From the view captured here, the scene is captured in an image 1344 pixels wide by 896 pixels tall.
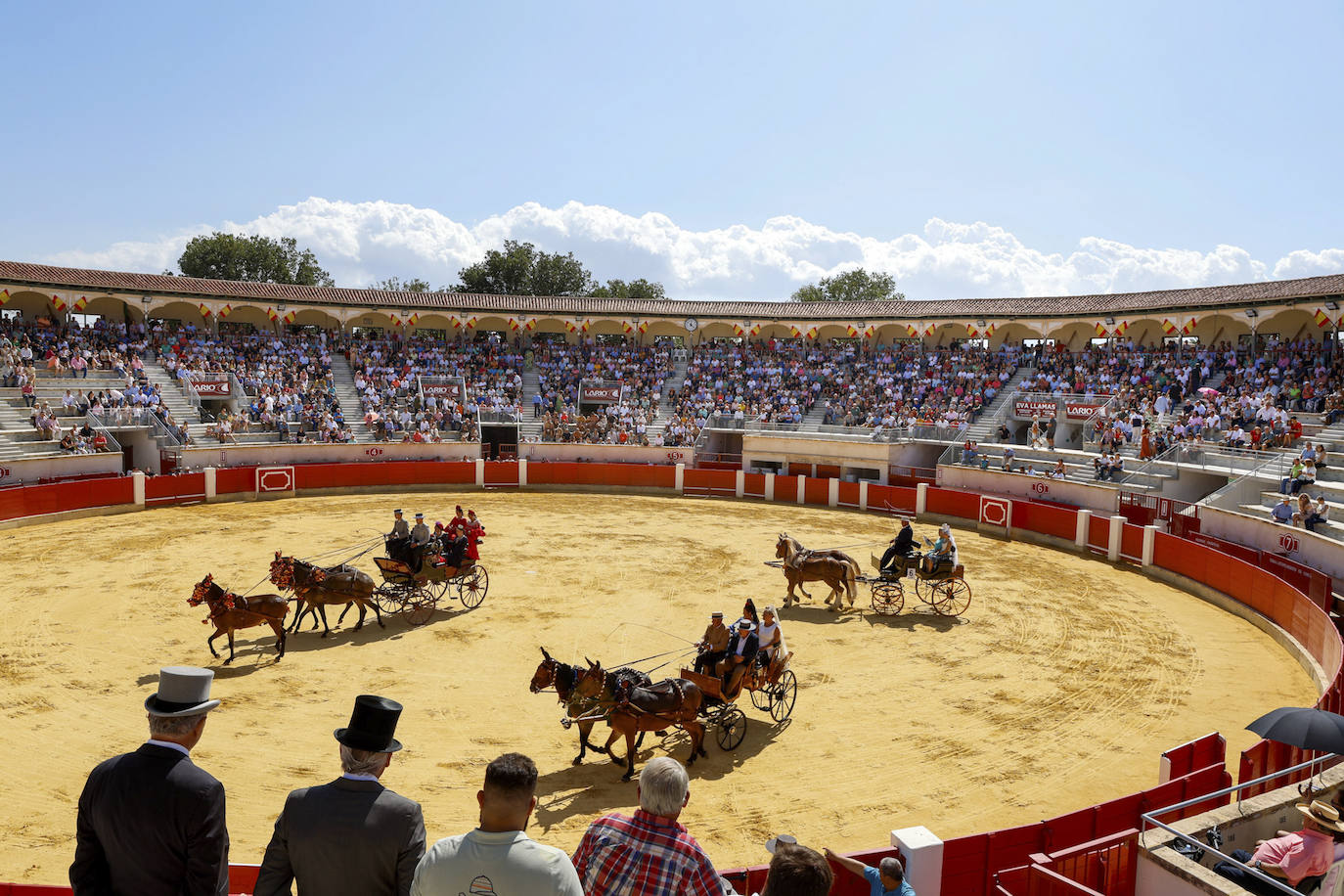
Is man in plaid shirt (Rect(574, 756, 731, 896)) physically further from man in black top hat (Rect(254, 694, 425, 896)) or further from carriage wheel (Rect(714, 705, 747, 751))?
carriage wheel (Rect(714, 705, 747, 751))

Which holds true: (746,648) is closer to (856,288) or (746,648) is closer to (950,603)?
(950,603)

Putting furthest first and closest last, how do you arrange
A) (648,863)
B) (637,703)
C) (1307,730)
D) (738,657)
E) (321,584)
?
1. (321,584)
2. (738,657)
3. (637,703)
4. (1307,730)
5. (648,863)

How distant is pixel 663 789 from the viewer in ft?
11.6

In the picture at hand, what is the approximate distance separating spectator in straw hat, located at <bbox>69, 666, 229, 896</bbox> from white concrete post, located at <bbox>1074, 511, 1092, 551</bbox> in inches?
873

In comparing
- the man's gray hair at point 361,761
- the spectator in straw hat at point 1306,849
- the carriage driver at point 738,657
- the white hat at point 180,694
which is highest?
the white hat at point 180,694

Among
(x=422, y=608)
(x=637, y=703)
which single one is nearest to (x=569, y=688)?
(x=637, y=703)

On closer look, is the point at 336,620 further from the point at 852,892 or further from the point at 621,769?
the point at 852,892

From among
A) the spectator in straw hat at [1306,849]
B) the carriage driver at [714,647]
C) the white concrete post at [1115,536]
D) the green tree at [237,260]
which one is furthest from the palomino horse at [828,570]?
the green tree at [237,260]

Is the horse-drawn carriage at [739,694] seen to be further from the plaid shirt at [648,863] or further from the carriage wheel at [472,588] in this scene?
the carriage wheel at [472,588]

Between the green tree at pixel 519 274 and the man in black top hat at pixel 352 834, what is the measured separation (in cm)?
6970

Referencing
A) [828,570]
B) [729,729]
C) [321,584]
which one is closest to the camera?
[729,729]

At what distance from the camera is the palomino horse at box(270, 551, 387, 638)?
1303cm

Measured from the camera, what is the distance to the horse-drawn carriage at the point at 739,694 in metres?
9.43

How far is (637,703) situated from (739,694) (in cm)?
190
